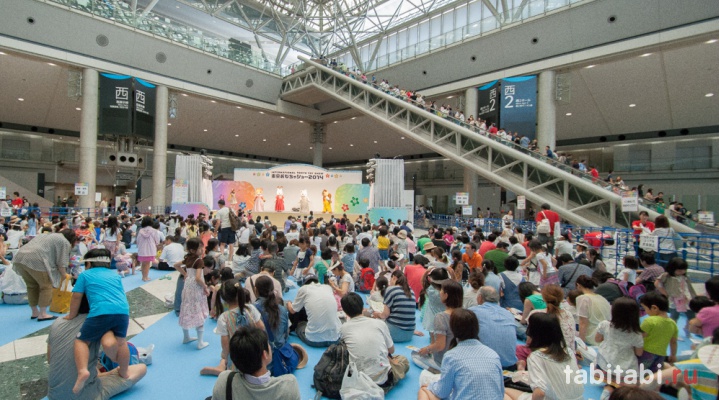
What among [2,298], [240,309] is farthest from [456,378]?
[2,298]

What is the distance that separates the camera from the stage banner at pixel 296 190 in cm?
2183

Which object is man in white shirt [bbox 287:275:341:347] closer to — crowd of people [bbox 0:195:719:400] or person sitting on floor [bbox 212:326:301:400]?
crowd of people [bbox 0:195:719:400]

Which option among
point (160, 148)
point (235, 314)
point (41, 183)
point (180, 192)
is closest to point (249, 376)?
point (235, 314)

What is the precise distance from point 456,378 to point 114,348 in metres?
2.90

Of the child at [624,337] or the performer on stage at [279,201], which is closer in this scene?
the child at [624,337]

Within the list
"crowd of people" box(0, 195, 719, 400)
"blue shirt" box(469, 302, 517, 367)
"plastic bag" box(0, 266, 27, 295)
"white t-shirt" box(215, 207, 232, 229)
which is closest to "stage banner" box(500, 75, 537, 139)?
"crowd of people" box(0, 195, 719, 400)

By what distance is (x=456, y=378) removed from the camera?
8.38 feet

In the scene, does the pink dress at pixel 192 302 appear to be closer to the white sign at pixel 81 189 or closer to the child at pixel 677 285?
the child at pixel 677 285

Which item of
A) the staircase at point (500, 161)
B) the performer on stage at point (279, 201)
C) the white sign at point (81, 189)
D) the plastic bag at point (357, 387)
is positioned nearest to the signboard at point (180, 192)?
the white sign at point (81, 189)

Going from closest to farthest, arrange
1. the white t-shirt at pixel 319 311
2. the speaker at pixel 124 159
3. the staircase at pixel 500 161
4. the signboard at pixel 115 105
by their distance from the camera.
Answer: the white t-shirt at pixel 319 311
the staircase at pixel 500 161
the signboard at pixel 115 105
the speaker at pixel 124 159

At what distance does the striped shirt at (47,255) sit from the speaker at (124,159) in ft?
50.9

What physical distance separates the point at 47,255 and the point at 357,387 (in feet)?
17.0

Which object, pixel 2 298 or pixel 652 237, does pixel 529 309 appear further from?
pixel 2 298

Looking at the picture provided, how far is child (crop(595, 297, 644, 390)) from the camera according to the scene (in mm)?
3361
